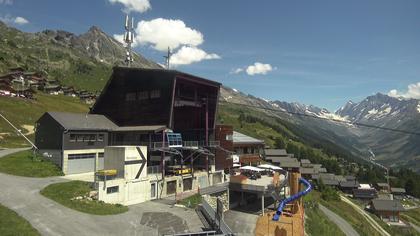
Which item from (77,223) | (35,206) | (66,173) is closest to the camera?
(77,223)

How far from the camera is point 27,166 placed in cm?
4853

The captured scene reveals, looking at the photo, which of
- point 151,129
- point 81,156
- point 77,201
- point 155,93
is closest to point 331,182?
Answer: point 155,93

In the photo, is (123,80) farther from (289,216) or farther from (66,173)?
(289,216)

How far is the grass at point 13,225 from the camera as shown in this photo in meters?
27.7

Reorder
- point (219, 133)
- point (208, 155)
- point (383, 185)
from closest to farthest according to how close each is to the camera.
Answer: point (208, 155)
point (219, 133)
point (383, 185)

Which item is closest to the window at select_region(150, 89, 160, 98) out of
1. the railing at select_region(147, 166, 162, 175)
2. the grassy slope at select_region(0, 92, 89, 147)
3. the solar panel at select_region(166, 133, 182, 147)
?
the solar panel at select_region(166, 133, 182, 147)

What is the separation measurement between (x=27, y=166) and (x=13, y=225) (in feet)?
70.7

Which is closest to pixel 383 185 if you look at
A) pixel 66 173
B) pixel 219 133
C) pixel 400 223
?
pixel 400 223

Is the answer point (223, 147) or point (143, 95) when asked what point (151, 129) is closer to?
point (143, 95)

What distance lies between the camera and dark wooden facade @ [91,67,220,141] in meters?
57.6

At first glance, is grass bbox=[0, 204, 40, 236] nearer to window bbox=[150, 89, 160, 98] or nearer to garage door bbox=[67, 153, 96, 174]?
garage door bbox=[67, 153, 96, 174]

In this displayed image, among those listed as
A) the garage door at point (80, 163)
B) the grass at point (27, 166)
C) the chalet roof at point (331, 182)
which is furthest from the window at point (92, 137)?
the chalet roof at point (331, 182)

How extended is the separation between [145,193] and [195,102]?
2348 cm

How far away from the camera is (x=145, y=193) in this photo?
45.5 meters
